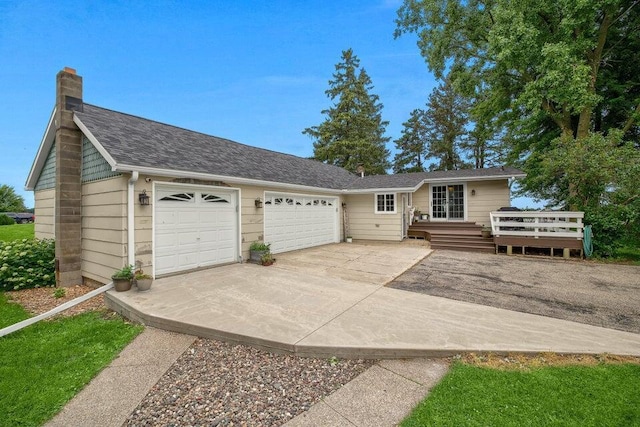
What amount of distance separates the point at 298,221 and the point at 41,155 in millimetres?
8797

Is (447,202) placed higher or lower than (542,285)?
higher

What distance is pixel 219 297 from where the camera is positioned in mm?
5223

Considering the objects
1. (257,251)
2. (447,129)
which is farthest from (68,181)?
(447,129)

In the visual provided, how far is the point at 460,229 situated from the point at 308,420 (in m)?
12.3

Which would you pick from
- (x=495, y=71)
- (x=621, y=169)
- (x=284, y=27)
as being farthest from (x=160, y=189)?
(x=495, y=71)

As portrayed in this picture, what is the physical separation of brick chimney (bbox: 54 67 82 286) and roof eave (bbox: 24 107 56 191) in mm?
882

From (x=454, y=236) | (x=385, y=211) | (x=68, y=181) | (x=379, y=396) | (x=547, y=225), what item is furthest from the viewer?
(x=385, y=211)

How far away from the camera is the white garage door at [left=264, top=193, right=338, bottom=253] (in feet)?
32.0

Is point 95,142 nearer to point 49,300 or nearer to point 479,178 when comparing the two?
point 49,300

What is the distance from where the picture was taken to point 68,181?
6.93 meters

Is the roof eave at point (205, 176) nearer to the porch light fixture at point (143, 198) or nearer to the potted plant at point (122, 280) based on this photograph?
the porch light fixture at point (143, 198)

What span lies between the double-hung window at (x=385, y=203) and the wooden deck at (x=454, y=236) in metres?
1.69

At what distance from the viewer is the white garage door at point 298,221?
975 centimetres

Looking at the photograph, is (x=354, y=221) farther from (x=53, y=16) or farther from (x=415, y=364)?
(x=53, y=16)
